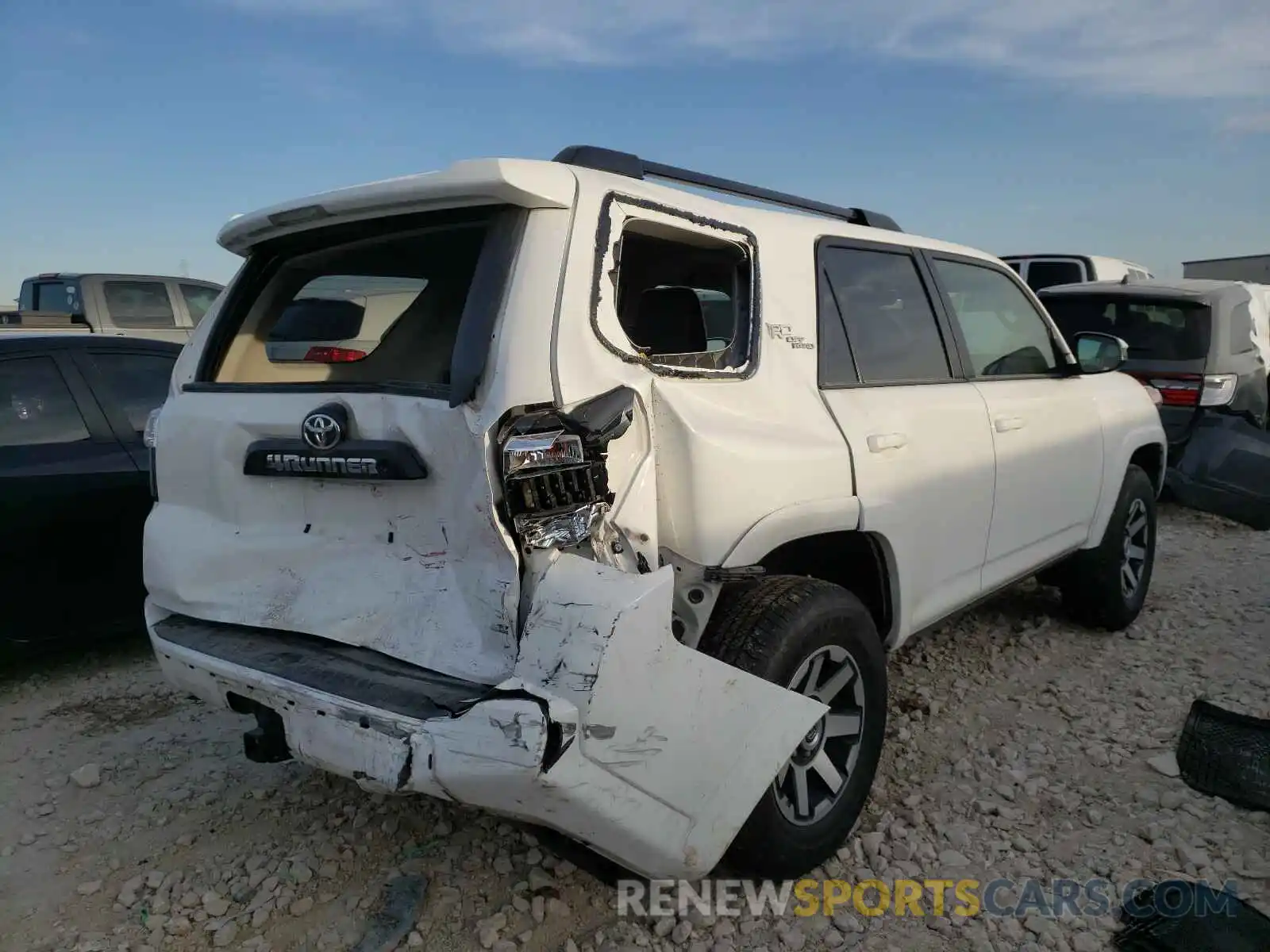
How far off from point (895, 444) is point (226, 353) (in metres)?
2.15

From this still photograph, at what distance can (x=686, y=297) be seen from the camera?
10.1 feet

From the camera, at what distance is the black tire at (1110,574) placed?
435 centimetres

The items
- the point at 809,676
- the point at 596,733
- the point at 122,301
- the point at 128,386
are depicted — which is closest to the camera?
the point at 596,733

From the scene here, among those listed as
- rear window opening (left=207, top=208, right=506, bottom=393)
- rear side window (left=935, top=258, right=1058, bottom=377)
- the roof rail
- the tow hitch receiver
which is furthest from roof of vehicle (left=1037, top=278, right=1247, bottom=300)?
the tow hitch receiver

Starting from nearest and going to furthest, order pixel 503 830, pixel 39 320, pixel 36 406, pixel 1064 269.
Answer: pixel 503 830 < pixel 36 406 < pixel 39 320 < pixel 1064 269

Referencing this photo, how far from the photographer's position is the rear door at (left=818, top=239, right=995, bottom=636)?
2.79 m

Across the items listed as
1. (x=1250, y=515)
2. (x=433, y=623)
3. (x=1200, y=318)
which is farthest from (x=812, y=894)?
(x=1200, y=318)

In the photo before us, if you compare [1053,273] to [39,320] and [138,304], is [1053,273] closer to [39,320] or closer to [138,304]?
[138,304]

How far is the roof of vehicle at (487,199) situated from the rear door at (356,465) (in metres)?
0.09

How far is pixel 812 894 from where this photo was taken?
8.20ft

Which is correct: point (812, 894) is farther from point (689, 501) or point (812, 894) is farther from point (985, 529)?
point (985, 529)

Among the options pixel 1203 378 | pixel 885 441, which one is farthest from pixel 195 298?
pixel 1203 378

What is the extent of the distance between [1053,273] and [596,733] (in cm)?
1216

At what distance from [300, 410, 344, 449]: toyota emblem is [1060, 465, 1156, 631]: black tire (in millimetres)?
3621
